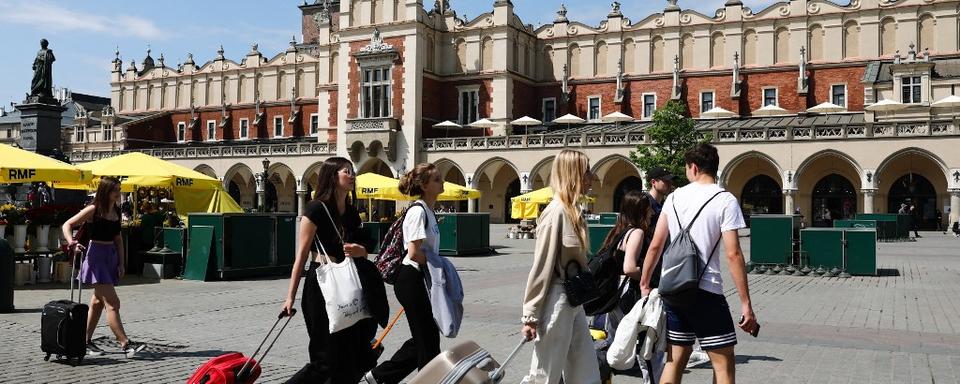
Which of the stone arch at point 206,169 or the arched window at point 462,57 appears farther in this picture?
the stone arch at point 206,169

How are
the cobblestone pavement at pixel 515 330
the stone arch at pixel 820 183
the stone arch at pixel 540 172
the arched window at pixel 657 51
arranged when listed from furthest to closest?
the arched window at pixel 657 51 → the stone arch at pixel 540 172 → the stone arch at pixel 820 183 → the cobblestone pavement at pixel 515 330

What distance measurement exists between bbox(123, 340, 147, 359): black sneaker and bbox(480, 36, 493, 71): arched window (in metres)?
39.3

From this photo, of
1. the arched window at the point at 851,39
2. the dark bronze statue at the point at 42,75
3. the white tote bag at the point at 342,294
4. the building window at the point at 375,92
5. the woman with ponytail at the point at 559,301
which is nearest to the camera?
the woman with ponytail at the point at 559,301

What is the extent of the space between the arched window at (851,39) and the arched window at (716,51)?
5832 mm

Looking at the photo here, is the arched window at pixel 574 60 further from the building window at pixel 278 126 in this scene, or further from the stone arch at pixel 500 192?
the building window at pixel 278 126

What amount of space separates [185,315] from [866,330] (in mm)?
7718

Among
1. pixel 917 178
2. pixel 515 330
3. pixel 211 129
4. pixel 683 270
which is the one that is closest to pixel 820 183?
pixel 917 178

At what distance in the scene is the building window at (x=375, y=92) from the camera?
45.2 metres

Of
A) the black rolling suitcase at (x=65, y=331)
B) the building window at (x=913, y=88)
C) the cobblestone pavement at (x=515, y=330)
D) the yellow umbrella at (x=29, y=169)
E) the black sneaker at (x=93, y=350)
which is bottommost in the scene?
the cobblestone pavement at (x=515, y=330)

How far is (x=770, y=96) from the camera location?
4166 cm

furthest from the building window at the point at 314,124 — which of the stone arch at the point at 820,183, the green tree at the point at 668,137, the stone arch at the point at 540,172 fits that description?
the stone arch at the point at 820,183

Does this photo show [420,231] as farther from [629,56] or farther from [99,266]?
[629,56]

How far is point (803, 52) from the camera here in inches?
1596

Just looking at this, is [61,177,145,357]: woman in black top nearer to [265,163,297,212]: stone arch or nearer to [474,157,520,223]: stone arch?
[474,157,520,223]: stone arch
